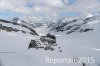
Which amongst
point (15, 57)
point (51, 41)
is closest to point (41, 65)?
point (15, 57)

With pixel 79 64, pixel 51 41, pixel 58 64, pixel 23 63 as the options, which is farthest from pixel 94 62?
pixel 51 41

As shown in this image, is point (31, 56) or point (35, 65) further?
point (31, 56)

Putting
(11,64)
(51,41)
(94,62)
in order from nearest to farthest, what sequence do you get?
(11,64) → (94,62) → (51,41)

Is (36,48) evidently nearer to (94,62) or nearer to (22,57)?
(22,57)

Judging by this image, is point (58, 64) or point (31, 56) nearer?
point (58, 64)

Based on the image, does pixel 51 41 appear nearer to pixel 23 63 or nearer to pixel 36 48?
pixel 36 48

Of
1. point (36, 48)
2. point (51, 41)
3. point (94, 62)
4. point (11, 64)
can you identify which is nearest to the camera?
point (11, 64)

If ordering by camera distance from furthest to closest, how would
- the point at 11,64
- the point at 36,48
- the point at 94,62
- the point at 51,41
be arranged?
the point at 51,41 → the point at 36,48 → the point at 94,62 → the point at 11,64

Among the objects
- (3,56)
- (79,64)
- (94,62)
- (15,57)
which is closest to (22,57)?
(15,57)
